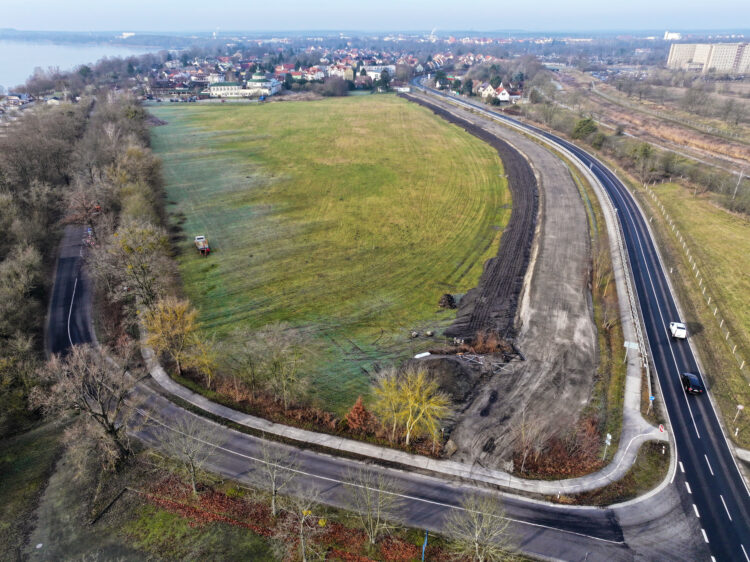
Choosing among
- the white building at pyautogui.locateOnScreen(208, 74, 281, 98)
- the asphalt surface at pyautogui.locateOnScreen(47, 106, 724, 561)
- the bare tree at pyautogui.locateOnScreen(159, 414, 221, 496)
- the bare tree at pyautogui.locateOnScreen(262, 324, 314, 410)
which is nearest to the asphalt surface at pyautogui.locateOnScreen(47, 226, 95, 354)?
the asphalt surface at pyautogui.locateOnScreen(47, 106, 724, 561)

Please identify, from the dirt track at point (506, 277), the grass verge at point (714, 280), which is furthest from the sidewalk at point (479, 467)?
the dirt track at point (506, 277)

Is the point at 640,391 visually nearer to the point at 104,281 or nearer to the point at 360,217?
the point at 360,217

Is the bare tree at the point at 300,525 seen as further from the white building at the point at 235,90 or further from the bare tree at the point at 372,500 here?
the white building at the point at 235,90

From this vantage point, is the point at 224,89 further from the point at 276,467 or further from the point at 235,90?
the point at 276,467

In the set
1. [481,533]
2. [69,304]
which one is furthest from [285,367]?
[69,304]

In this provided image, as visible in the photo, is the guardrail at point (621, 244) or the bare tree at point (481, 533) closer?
the bare tree at point (481, 533)

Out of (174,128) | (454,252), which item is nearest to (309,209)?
(454,252)
